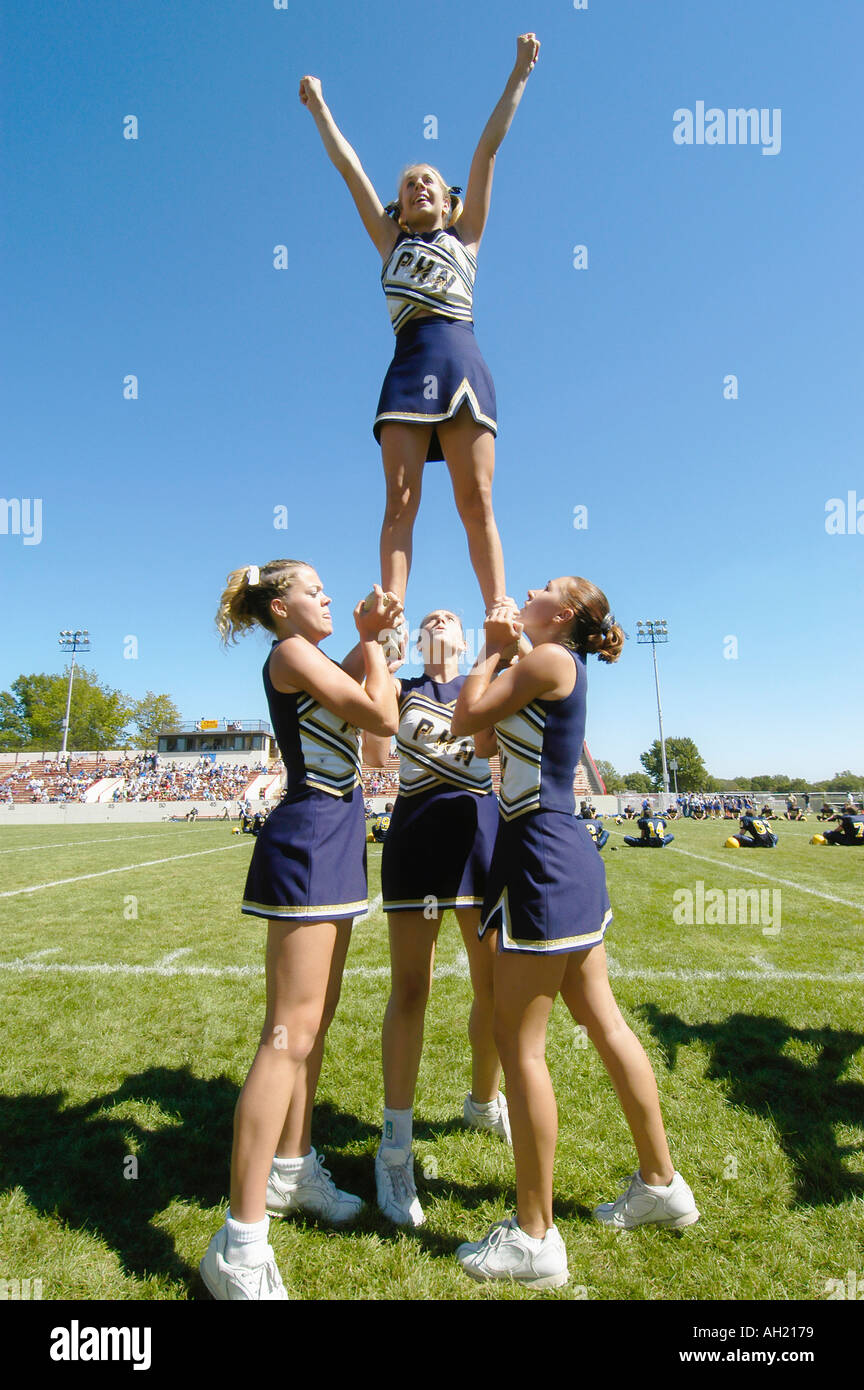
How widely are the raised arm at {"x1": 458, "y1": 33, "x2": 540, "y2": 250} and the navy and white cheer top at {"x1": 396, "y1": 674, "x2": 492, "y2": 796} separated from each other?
237cm

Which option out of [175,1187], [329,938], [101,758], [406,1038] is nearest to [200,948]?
[175,1187]

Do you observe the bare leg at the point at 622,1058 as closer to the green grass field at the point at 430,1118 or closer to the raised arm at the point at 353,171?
the green grass field at the point at 430,1118

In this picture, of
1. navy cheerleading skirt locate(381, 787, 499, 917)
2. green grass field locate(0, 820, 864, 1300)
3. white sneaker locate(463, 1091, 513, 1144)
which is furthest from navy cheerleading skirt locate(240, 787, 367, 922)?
white sneaker locate(463, 1091, 513, 1144)

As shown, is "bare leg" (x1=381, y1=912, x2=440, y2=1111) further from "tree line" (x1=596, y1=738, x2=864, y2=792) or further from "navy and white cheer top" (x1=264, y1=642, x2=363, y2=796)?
"tree line" (x1=596, y1=738, x2=864, y2=792)

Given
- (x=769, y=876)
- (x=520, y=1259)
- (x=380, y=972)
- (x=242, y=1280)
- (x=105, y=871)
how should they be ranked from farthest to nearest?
(x=105, y=871)
(x=769, y=876)
(x=380, y=972)
(x=520, y=1259)
(x=242, y=1280)

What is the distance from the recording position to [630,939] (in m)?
7.14

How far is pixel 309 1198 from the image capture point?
9.14 ft

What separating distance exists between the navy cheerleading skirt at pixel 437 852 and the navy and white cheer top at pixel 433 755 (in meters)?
0.05

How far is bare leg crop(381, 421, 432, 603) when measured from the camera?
322cm

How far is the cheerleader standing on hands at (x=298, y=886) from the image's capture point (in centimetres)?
224

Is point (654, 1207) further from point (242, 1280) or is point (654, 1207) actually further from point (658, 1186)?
point (242, 1280)

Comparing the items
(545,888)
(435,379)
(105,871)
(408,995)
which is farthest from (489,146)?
(105,871)

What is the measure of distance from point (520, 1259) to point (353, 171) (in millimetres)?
4847
